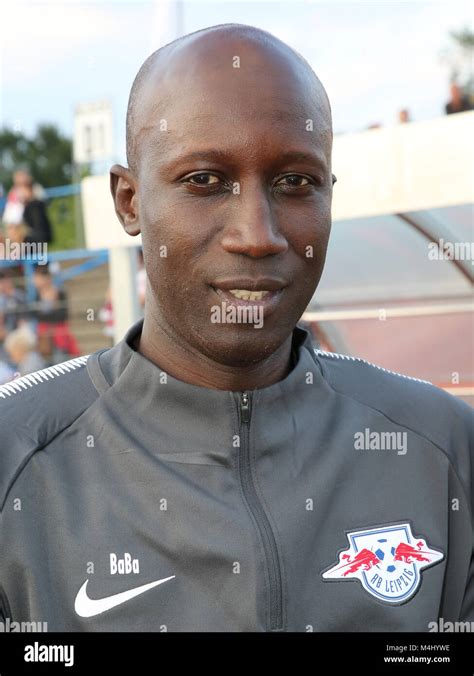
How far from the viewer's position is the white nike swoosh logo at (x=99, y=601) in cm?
145

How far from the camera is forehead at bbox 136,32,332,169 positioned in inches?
57.8

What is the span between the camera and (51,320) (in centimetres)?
1127

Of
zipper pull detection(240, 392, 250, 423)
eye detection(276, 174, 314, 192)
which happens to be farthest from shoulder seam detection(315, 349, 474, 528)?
eye detection(276, 174, 314, 192)

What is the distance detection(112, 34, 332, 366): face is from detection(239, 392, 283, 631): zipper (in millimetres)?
120

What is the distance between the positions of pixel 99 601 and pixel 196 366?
448 millimetres

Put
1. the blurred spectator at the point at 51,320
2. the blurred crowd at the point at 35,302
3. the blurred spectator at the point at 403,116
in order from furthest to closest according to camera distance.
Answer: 1. the blurred spectator at the point at 51,320
2. the blurred crowd at the point at 35,302
3. the blurred spectator at the point at 403,116

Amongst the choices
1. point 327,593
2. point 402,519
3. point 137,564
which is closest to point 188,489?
point 137,564

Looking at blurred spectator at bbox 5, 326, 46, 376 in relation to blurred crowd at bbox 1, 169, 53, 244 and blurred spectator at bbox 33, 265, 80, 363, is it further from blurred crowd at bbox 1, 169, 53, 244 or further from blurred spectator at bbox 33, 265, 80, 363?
blurred crowd at bbox 1, 169, 53, 244

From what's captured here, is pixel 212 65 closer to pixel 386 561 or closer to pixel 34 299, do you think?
pixel 386 561

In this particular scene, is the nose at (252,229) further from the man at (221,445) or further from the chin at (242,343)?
the chin at (242,343)

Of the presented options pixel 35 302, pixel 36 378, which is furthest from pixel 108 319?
pixel 36 378

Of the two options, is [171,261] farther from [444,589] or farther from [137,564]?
[444,589]

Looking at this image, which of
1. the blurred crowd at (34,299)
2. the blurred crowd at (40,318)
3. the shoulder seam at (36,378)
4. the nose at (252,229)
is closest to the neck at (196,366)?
the shoulder seam at (36,378)
